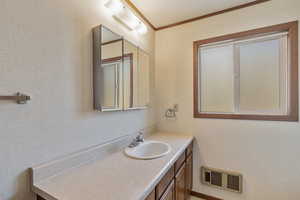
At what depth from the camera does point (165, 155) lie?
1270 mm

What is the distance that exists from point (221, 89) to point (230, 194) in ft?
4.19

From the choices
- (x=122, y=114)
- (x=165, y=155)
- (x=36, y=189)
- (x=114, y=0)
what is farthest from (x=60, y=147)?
(x=114, y=0)

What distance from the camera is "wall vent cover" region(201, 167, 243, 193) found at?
1757 mm

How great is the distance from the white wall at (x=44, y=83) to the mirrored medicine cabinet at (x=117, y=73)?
7cm

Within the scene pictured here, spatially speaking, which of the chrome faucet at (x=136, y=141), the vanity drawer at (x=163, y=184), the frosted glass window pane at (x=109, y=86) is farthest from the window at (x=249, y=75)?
the frosted glass window pane at (x=109, y=86)

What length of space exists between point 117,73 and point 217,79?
131 centimetres

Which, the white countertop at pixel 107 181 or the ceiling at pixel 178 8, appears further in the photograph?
the ceiling at pixel 178 8

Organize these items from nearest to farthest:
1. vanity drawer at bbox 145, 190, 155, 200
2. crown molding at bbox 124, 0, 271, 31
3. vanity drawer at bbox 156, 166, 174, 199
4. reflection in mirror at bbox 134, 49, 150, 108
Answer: vanity drawer at bbox 145, 190, 155, 200
vanity drawer at bbox 156, 166, 174, 199
crown molding at bbox 124, 0, 271, 31
reflection in mirror at bbox 134, 49, 150, 108

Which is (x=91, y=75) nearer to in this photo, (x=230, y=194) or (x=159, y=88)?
(x=159, y=88)

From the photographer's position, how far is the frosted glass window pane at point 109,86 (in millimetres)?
1259

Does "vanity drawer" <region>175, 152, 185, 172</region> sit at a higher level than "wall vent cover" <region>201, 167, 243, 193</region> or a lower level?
higher

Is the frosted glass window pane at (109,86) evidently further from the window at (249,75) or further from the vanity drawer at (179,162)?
the window at (249,75)

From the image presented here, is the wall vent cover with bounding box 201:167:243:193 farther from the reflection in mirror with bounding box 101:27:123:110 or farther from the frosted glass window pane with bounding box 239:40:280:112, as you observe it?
the reflection in mirror with bounding box 101:27:123:110

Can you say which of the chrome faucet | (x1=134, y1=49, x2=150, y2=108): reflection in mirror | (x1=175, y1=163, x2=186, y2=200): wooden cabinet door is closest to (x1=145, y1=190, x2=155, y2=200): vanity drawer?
(x1=175, y1=163, x2=186, y2=200): wooden cabinet door
